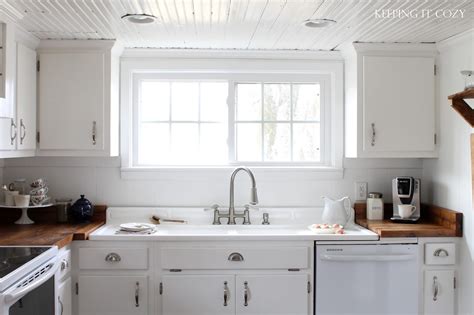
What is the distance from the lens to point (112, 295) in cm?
268

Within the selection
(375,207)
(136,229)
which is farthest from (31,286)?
(375,207)

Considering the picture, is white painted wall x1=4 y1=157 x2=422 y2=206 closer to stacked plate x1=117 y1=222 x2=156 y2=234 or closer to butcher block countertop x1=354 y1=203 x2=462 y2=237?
butcher block countertop x1=354 y1=203 x2=462 y2=237

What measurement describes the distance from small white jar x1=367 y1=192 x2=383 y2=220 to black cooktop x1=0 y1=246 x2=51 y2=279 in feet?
6.53

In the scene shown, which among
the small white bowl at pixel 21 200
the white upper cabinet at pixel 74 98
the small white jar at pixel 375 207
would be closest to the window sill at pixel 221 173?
Result: the small white jar at pixel 375 207

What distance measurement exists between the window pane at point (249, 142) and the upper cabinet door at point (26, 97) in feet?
4.38

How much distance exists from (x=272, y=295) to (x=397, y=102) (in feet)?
4.64

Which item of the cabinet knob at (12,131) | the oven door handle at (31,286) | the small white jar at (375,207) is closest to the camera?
the oven door handle at (31,286)

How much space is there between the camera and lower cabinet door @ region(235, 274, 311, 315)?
2.70 metres

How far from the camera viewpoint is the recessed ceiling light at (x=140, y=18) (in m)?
2.37

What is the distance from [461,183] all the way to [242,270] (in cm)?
137

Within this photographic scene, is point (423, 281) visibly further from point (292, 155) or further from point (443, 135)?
point (292, 155)

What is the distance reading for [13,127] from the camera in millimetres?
2672

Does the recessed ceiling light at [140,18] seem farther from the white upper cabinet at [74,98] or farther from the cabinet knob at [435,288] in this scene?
the cabinet knob at [435,288]

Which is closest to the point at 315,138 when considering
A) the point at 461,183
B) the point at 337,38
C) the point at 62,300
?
the point at 337,38
